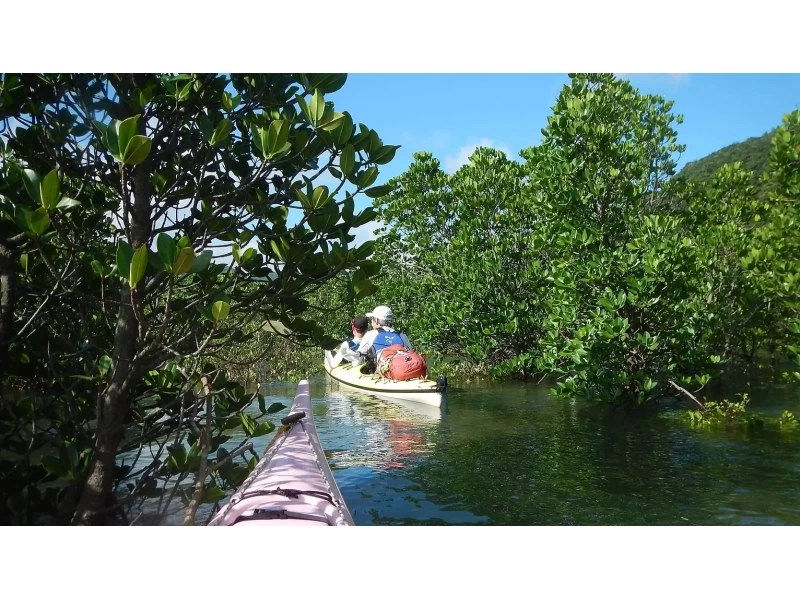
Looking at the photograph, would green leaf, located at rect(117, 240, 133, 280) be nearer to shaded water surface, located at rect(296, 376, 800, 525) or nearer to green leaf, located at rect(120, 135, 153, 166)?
green leaf, located at rect(120, 135, 153, 166)

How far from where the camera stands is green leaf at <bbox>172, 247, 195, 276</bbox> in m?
2.27

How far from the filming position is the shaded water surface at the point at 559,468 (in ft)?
13.6

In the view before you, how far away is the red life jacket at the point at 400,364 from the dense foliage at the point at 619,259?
5.03 ft

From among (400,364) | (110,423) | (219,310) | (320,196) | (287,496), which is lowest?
(287,496)

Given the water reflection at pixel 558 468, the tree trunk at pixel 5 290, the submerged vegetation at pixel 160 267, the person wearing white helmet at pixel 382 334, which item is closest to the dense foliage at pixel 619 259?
the submerged vegetation at pixel 160 267

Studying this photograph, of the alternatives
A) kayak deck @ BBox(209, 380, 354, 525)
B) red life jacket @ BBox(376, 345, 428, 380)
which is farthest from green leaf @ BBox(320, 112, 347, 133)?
red life jacket @ BBox(376, 345, 428, 380)

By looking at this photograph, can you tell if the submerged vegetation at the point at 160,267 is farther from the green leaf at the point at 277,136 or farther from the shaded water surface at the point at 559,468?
the shaded water surface at the point at 559,468

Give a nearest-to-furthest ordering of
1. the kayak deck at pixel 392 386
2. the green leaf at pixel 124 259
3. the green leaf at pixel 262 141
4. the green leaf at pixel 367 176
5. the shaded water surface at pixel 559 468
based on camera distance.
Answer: the green leaf at pixel 124 259
the green leaf at pixel 262 141
the green leaf at pixel 367 176
the shaded water surface at pixel 559 468
the kayak deck at pixel 392 386

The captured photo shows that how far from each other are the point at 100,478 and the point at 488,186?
989cm

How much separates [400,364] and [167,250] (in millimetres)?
6792

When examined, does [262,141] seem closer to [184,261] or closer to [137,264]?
[184,261]

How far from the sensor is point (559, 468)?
5289 millimetres

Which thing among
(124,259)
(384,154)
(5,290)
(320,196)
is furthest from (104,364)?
(384,154)
